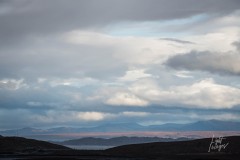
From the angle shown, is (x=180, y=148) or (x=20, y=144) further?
(x=20, y=144)

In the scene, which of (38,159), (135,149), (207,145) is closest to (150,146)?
(135,149)

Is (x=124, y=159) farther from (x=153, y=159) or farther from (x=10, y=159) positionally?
(x=10, y=159)

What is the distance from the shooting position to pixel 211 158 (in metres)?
98.6

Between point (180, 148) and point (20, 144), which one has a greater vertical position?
point (20, 144)

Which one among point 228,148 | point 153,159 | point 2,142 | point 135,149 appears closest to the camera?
point 153,159

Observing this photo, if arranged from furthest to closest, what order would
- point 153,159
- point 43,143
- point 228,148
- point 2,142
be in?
1. point 43,143
2. point 2,142
3. point 228,148
4. point 153,159

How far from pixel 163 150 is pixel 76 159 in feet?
146

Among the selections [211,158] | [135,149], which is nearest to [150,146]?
[135,149]

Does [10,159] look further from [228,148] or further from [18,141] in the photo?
[18,141]

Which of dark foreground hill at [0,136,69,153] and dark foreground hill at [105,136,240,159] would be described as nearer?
dark foreground hill at [105,136,240,159]

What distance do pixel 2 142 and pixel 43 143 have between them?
17.9 m

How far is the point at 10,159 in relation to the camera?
9744 centimetres

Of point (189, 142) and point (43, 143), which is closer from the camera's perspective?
point (189, 142)

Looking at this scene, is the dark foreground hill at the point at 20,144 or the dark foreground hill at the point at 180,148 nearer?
the dark foreground hill at the point at 180,148
